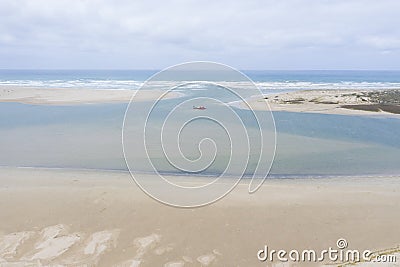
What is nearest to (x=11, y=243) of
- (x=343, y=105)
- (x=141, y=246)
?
(x=141, y=246)

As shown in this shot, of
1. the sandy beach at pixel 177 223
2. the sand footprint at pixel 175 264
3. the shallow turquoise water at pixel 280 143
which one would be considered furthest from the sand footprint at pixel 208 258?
the shallow turquoise water at pixel 280 143

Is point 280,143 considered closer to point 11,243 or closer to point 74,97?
point 11,243

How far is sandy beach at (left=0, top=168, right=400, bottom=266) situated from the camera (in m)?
7.48

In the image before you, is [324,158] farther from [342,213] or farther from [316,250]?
[316,250]

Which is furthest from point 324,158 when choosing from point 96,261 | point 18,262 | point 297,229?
point 18,262

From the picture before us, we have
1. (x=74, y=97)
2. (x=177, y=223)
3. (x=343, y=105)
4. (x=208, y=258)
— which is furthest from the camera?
(x=74, y=97)

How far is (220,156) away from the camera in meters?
15.6

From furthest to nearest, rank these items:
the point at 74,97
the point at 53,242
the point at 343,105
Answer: the point at 74,97, the point at 343,105, the point at 53,242

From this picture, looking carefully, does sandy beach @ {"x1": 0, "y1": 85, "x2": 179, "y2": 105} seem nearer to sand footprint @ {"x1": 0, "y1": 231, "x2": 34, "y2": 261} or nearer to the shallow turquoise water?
the shallow turquoise water

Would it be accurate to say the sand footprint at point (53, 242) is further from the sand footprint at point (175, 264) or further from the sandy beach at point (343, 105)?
the sandy beach at point (343, 105)

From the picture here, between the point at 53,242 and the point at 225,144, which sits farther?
the point at 225,144

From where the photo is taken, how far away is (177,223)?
8.91 meters

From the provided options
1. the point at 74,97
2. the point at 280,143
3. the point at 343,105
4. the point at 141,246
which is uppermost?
the point at 74,97

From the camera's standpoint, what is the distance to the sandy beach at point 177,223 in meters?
7.48
